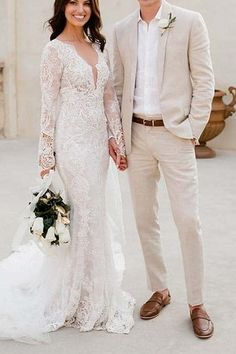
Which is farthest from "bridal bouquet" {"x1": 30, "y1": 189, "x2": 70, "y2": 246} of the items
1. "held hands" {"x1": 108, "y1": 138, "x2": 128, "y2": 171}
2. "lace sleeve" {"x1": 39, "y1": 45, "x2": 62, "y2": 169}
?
"held hands" {"x1": 108, "y1": 138, "x2": 128, "y2": 171}

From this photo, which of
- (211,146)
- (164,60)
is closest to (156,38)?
(164,60)

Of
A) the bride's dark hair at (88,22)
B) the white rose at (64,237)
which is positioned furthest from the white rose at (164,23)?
the white rose at (64,237)

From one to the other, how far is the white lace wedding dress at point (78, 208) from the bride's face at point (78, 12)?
12 centimetres

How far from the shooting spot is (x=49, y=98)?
2.97m

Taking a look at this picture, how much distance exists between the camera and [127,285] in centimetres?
366

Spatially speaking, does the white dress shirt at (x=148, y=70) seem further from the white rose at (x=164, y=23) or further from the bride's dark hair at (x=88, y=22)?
the bride's dark hair at (x=88, y=22)

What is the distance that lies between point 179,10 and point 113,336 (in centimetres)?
153

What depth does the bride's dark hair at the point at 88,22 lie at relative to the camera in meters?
2.96

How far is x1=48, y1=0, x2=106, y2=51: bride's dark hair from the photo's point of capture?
296cm

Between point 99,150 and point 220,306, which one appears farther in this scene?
point 220,306

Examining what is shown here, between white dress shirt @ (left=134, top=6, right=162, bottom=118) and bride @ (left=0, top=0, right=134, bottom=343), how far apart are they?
0.16 m

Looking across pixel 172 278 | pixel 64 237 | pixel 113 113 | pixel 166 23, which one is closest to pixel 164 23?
pixel 166 23

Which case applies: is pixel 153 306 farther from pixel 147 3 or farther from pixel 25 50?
pixel 25 50

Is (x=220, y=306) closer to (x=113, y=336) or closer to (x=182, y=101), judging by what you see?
(x=113, y=336)
